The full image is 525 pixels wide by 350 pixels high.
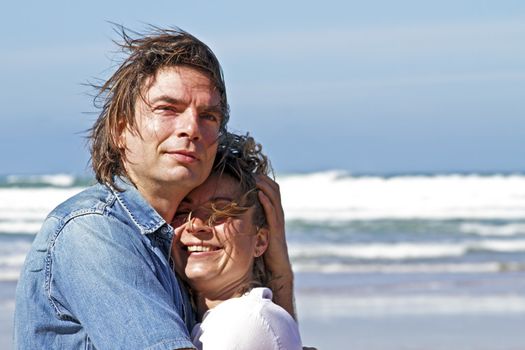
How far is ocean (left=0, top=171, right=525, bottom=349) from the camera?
9.98 meters

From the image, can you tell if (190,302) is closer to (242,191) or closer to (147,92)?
(242,191)

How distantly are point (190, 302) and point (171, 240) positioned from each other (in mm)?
286

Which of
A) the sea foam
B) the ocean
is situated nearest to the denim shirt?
the ocean

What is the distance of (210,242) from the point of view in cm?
330

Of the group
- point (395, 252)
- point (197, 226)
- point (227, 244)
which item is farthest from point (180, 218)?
point (395, 252)

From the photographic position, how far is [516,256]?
54.3ft

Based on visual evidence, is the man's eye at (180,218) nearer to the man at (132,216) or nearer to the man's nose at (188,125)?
the man at (132,216)

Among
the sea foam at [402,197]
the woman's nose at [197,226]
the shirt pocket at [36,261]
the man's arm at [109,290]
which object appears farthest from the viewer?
the sea foam at [402,197]

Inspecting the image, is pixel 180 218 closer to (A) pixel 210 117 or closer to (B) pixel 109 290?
(A) pixel 210 117

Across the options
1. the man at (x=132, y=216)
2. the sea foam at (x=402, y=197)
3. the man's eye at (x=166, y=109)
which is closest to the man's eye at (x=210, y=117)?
the man at (x=132, y=216)

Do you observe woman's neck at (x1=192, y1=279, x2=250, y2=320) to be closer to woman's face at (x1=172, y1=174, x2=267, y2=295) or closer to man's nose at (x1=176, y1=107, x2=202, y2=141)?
woman's face at (x1=172, y1=174, x2=267, y2=295)

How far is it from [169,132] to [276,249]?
70 centimetres

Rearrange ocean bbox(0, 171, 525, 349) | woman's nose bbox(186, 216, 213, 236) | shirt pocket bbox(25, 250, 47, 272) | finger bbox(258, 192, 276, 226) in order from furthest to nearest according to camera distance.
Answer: ocean bbox(0, 171, 525, 349), finger bbox(258, 192, 276, 226), woman's nose bbox(186, 216, 213, 236), shirt pocket bbox(25, 250, 47, 272)

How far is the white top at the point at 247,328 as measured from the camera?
2961 mm
